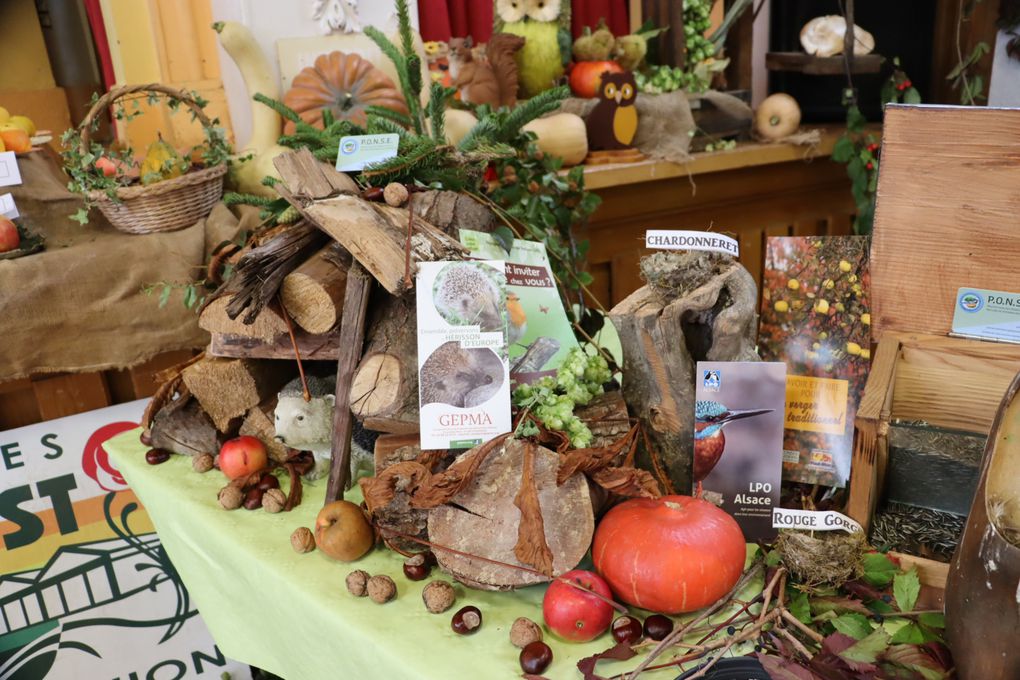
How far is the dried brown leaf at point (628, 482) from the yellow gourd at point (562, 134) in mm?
1451

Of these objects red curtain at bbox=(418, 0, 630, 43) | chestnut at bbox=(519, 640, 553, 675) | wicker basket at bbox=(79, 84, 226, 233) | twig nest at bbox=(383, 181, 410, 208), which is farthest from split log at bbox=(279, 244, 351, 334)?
red curtain at bbox=(418, 0, 630, 43)

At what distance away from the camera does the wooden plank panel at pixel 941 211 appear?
1.03 metres

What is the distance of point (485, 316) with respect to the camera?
3.51 ft

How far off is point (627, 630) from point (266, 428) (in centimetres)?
79

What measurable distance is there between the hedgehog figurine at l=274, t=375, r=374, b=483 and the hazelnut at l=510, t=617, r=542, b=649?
49cm

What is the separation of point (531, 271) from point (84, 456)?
4.02ft

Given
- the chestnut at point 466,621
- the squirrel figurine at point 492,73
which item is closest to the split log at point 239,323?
the chestnut at point 466,621

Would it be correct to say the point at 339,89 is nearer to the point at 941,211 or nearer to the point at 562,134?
the point at 562,134

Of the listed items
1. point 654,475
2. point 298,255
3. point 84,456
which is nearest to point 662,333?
point 654,475

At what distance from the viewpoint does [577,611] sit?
2.96 feet

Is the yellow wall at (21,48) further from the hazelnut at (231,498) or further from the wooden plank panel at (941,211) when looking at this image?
the wooden plank panel at (941,211)

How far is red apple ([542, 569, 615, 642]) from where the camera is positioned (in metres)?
0.90

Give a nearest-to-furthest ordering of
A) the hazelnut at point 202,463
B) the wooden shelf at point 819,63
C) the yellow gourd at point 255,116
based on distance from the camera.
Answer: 1. the hazelnut at point 202,463
2. the yellow gourd at point 255,116
3. the wooden shelf at point 819,63

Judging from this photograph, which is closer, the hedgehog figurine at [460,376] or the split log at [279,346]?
the hedgehog figurine at [460,376]
